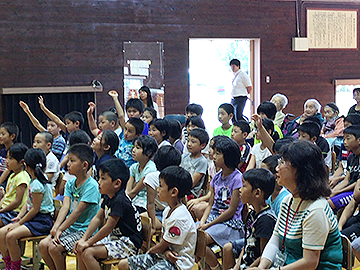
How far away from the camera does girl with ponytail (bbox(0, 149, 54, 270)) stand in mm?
3295

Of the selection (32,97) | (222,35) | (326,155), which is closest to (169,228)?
(326,155)

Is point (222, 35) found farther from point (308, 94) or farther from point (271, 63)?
point (308, 94)

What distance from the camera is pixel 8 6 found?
7.49 m

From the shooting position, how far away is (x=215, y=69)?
9555 millimetres

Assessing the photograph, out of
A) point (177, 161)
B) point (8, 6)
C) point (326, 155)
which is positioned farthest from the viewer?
point (8, 6)

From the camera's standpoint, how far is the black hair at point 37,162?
11.1 feet

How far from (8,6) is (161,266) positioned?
20.1 feet

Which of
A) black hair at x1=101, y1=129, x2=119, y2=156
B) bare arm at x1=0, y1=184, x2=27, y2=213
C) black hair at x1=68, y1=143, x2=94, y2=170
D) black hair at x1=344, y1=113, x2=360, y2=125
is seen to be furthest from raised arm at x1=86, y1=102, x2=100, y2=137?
black hair at x1=344, y1=113, x2=360, y2=125

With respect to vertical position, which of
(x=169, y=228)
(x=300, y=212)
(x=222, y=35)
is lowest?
(x=169, y=228)

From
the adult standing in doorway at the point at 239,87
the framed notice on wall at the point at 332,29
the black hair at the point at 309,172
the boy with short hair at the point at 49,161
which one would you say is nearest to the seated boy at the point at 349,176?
the black hair at the point at 309,172

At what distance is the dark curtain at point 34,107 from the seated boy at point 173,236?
211 inches

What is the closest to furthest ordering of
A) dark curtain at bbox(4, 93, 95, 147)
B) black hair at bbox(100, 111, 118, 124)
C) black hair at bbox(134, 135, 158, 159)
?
black hair at bbox(134, 135, 158, 159), black hair at bbox(100, 111, 118, 124), dark curtain at bbox(4, 93, 95, 147)

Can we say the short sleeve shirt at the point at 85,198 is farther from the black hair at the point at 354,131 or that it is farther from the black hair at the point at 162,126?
the black hair at the point at 354,131

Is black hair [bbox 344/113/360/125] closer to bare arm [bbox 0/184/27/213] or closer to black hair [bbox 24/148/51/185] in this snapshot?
black hair [bbox 24/148/51/185]
